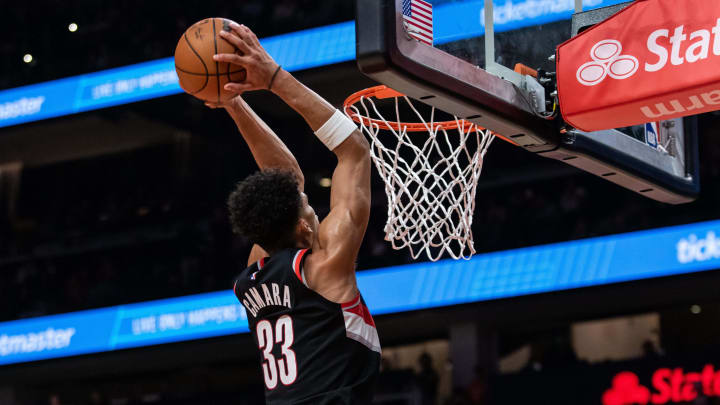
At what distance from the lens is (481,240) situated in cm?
1039

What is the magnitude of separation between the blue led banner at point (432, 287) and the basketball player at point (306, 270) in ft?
22.5

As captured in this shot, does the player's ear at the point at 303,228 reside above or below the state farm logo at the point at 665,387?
above

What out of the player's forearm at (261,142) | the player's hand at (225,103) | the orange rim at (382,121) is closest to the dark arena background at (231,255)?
the orange rim at (382,121)

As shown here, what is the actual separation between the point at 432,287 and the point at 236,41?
7525mm

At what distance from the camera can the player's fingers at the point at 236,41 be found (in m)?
2.92

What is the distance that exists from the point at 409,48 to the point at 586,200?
7560 mm

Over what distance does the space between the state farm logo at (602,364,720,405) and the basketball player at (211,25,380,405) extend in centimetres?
658

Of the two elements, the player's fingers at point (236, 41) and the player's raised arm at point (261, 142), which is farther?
the player's raised arm at point (261, 142)

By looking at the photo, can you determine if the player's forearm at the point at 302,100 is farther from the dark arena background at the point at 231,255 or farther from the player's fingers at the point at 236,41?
the dark arena background at the point at 231,255

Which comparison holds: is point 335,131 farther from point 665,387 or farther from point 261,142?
point 665,387

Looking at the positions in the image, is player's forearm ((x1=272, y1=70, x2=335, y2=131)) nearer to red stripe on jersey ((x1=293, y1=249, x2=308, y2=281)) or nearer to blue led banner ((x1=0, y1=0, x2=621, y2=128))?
red stripe on jersey ((x1=293, y1=249, x2=308, y2=281))

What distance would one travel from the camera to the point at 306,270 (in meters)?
2.78

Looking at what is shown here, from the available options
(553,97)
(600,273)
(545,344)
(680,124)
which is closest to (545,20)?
(553,97)

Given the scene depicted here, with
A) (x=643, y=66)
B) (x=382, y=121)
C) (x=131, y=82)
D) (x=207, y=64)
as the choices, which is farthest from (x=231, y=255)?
(x=207, y=64)
